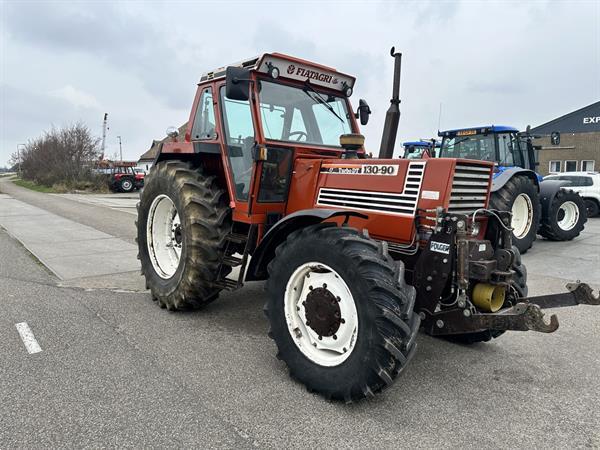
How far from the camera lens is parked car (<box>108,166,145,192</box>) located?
30.7 m

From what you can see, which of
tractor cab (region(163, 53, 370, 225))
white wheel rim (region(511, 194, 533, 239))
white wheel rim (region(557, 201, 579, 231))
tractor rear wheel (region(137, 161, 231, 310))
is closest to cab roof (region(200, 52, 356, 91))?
tractor cab (region(163, 53, 370, 225))

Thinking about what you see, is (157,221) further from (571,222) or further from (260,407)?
(571,222)

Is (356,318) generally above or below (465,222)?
below

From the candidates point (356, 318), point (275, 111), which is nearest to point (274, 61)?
point (275, 111)

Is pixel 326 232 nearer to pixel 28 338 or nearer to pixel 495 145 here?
pixel 28 338

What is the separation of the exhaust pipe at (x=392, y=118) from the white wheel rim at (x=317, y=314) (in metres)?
1.53

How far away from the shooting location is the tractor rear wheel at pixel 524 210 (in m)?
8.05

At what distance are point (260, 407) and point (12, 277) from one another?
5.08m

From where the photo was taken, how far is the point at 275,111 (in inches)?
163

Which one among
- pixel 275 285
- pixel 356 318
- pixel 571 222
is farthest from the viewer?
pixel 571 222

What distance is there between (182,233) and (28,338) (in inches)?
64.2

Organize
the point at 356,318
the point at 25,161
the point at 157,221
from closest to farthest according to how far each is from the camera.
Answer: the point at 356,318 → the point at 157,221 → the point at 25,161

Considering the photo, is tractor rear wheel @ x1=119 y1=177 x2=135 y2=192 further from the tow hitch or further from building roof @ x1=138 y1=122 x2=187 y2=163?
the tow hitch

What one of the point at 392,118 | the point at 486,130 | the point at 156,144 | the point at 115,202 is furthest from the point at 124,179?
the point at 392,118
